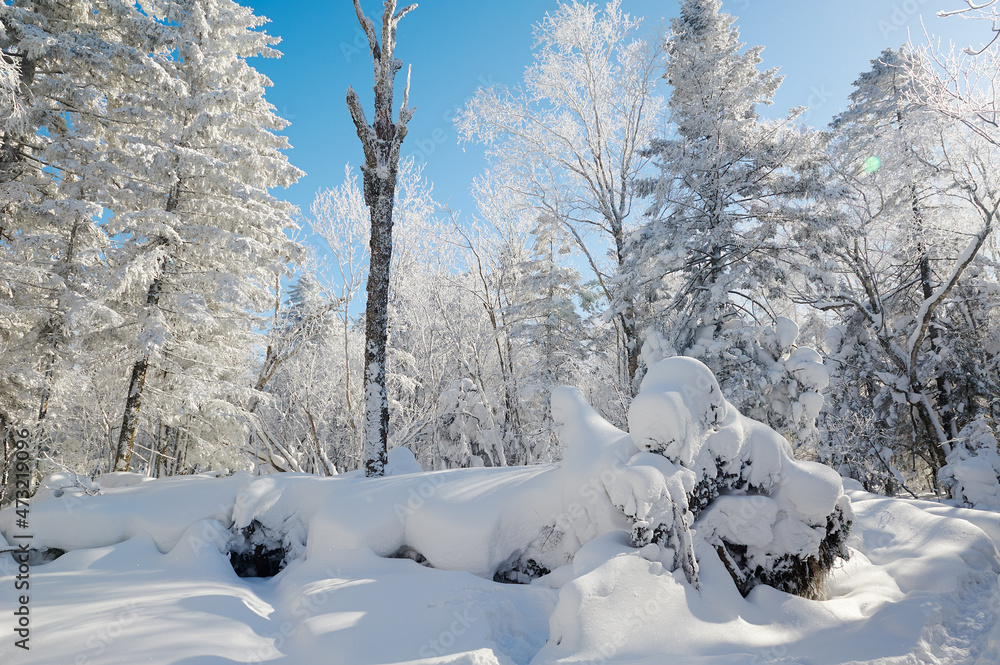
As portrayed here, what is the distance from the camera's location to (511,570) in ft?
12.8

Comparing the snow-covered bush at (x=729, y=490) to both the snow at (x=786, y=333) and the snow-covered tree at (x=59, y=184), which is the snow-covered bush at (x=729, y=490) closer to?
the snow at (x=786, y=333)

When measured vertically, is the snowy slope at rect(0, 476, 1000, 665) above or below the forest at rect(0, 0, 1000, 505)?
below

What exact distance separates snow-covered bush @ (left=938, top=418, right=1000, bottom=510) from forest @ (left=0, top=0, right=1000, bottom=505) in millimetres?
Result: 36

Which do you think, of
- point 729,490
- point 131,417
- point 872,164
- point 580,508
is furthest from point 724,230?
point 131,417

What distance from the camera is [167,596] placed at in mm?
3232

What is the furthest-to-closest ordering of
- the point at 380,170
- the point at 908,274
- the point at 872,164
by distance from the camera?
the point at 908,274
the point at 872,164
the point at 380,170

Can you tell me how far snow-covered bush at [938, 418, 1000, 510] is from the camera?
778 centimetres

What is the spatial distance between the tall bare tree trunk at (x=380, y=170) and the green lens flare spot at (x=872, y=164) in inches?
402

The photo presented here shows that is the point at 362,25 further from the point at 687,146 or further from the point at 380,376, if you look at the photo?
the point at 687,146

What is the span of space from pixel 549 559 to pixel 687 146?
8.60 m

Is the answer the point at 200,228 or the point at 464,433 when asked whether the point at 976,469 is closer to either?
the point at 464,433

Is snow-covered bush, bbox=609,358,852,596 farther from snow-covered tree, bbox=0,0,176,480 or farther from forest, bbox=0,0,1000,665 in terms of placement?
snow-covered tree, bbox=0,0,176,480

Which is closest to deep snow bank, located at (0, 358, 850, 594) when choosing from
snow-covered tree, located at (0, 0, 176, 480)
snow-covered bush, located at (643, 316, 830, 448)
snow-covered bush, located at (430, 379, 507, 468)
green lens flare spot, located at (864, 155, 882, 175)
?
snow-covered bush, located at (643, 316, 830, 448)

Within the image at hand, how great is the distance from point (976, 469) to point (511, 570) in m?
9.06
